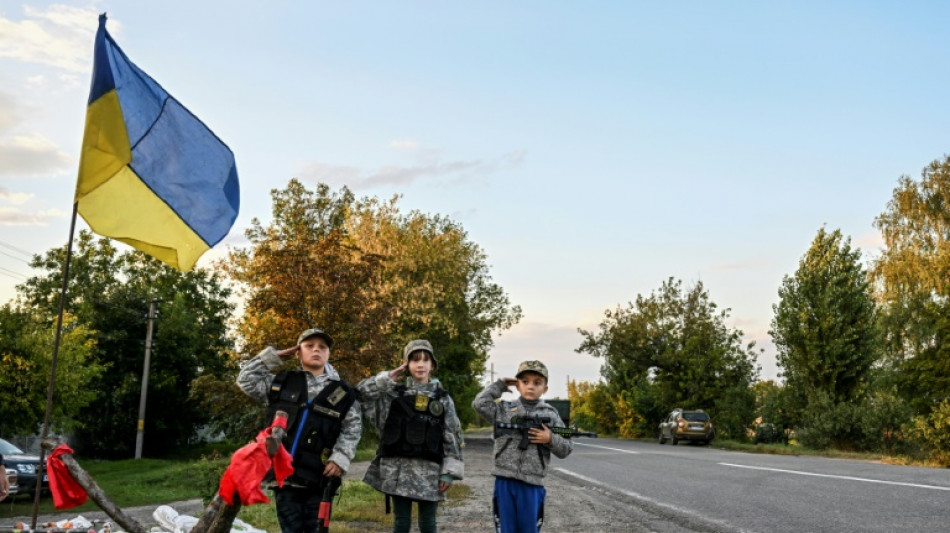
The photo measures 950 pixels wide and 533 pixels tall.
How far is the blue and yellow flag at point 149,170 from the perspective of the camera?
198 inches

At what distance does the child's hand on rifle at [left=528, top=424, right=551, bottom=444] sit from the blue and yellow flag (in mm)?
2545

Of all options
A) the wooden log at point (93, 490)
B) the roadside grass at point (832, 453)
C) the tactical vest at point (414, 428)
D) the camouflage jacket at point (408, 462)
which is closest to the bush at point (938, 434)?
the roadside grass at point (832, 453)

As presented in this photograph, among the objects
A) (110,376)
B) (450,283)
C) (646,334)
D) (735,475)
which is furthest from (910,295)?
(110,376)

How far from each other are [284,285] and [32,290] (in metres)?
43.0

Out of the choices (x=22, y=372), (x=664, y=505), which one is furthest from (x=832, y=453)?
(x=22, y=372)

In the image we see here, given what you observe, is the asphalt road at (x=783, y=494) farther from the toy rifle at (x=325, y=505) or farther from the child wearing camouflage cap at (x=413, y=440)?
the toy rifle at (x=325, y=505)

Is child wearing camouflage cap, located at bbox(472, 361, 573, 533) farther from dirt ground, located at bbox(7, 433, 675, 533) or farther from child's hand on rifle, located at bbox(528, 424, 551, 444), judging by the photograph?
dirt ground, located at bbox(7, 433, 675, 533)

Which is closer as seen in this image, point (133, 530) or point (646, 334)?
point (133, 530)

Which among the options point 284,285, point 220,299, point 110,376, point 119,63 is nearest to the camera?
point 119,63

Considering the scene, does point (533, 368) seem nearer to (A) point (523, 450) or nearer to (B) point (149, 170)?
(A) point (523, 450)

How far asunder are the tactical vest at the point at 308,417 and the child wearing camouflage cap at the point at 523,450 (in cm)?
104

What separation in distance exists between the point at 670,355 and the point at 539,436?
46.5 metres

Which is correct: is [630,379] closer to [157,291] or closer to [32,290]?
[157,291]

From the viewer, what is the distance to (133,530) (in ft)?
13.0
